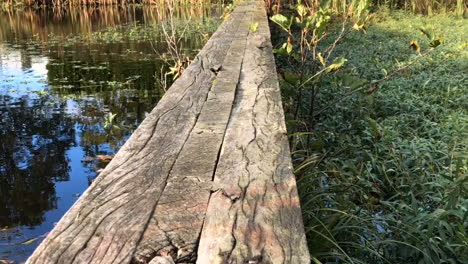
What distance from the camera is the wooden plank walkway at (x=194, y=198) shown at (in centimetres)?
113

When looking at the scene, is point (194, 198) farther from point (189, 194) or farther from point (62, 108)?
point (62, 108)

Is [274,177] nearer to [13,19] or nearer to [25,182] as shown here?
[25,182]

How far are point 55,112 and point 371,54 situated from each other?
4.26 m

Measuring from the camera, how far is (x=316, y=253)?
5.44 feet

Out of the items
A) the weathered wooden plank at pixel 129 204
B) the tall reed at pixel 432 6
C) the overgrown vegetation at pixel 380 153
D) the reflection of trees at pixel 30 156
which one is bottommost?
the reflection of trees at pixel 30 156

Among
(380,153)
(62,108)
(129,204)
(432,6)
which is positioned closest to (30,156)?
(62,108)

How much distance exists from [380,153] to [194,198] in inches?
91.6

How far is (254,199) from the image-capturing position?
138cm

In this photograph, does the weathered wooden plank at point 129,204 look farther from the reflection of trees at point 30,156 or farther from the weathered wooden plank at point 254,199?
the reflection of trees at point 30,156

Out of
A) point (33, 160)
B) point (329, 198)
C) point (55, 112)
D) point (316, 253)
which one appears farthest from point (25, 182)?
point (316, 253)

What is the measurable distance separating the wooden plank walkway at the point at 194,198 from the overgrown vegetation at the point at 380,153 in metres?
0.35

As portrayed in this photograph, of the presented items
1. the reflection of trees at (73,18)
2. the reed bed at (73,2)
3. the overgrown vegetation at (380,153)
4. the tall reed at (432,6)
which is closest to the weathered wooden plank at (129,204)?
the overgrown vegetation at (380,153)

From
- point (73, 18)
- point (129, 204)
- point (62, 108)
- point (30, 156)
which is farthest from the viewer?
point (73, 18)

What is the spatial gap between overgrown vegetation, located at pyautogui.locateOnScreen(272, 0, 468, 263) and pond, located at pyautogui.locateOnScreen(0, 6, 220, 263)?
1757mm
